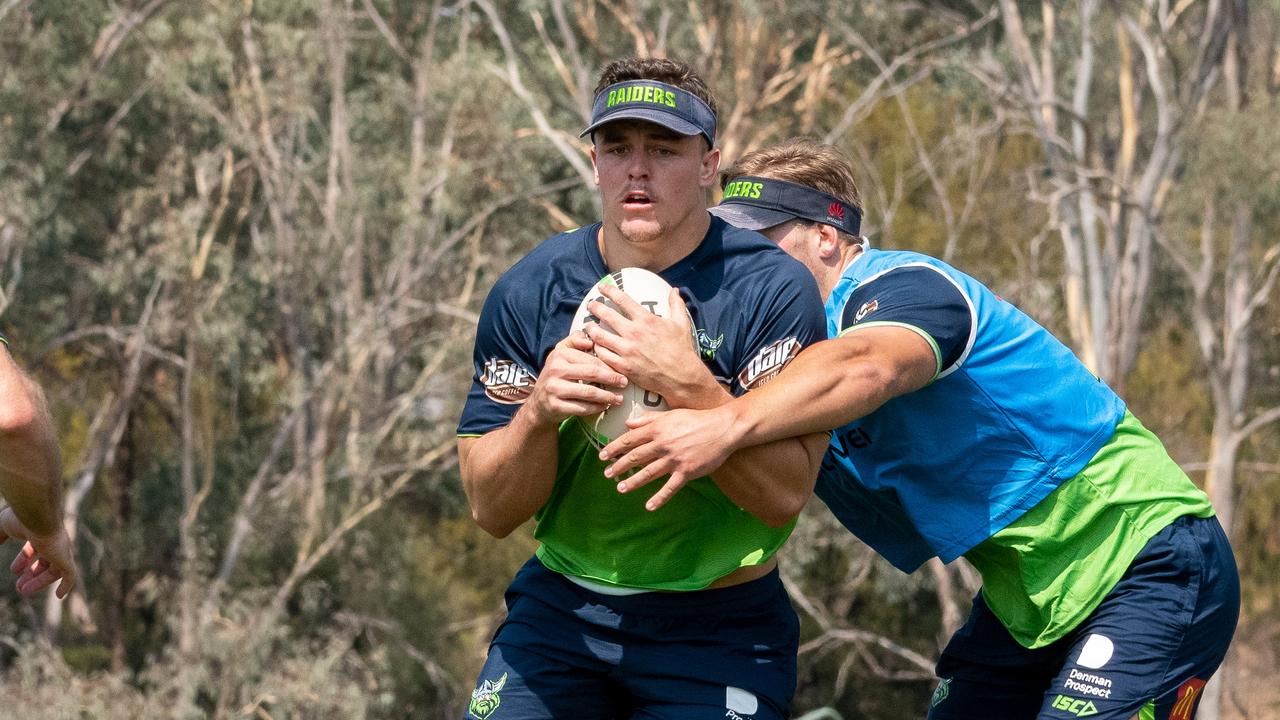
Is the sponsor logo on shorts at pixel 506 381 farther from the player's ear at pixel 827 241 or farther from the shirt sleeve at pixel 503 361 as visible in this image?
the player's ear at pixel 827 241

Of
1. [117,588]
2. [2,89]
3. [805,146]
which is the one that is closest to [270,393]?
[117,588]

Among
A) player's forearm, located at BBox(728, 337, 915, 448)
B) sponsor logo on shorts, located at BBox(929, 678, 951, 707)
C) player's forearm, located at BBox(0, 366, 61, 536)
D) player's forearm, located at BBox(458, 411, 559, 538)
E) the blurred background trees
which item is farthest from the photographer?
the blurred background trees

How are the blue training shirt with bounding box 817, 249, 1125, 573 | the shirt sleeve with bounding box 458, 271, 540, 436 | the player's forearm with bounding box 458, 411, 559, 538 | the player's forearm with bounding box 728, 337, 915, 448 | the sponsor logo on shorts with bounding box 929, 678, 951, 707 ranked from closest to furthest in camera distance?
the player's forearm with bounding box 728, 337, 915, 448 → the player's forearm with bounding box 458, 411, 559, 538 → the shirt sleeve with bounding box 458, 271, 540, 436 → the blue training shirt with bounding box 817, 249, 1125, 573 → the sponsor logo on shorts with bounding box 929, 678, 951, 707

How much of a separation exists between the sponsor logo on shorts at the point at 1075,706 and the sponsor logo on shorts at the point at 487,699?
4.60ft

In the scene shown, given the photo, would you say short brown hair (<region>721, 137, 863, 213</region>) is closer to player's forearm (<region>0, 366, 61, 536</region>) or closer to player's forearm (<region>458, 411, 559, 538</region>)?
player's forearm (<region>458, 411, 559, 538</region>)

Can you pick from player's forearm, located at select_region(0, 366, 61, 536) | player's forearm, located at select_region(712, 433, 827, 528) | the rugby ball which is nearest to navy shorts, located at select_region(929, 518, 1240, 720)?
player's forearm, located at select_region(712, 433, 827, 528)

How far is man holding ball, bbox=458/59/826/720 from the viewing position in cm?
379

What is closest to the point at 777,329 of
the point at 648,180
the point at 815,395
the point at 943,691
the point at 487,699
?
the point at 815,395

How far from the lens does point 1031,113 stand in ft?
72.4

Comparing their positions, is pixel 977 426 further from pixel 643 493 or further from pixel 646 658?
pixel 646 658

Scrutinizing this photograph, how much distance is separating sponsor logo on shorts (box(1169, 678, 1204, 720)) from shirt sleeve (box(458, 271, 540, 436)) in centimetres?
187

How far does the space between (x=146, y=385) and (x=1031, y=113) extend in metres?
15.3

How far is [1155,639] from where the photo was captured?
158 inches

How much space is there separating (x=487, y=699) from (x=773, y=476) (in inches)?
38.1
